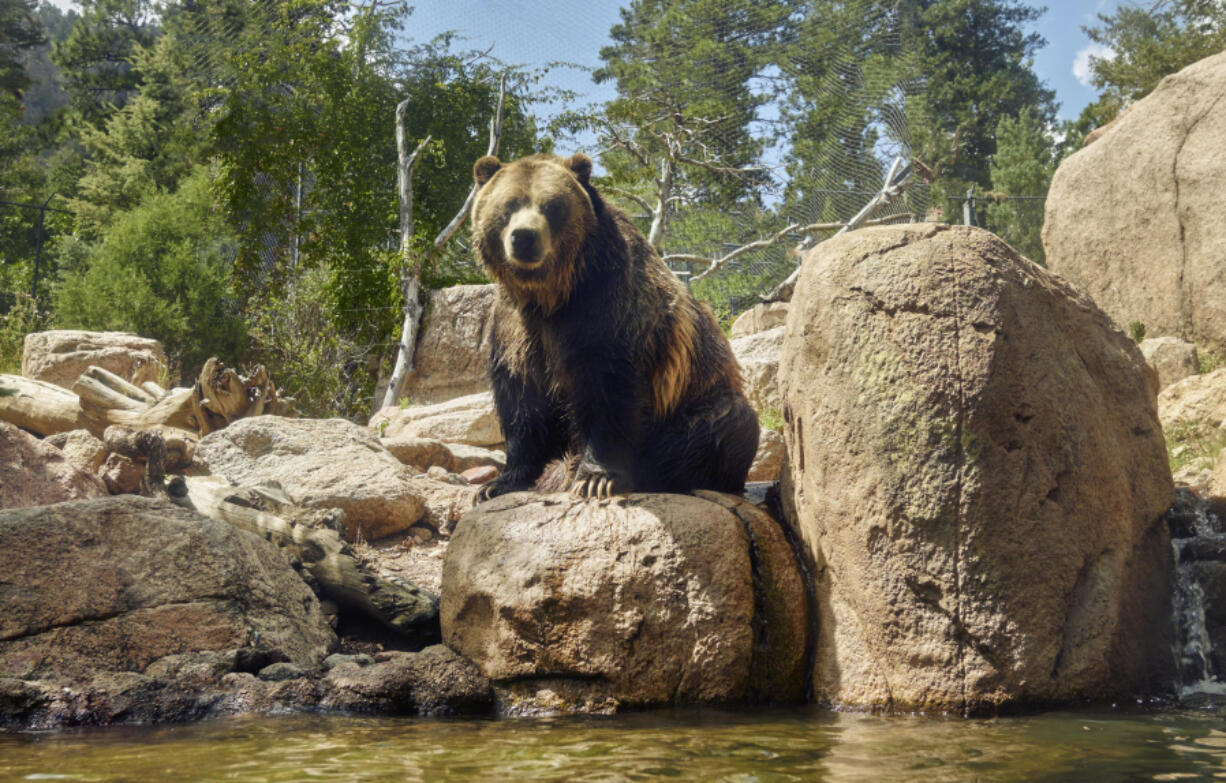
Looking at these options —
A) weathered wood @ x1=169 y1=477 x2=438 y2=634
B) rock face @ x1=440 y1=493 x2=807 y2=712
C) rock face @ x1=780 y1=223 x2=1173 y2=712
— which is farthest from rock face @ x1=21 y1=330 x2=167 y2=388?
rock face @ x1=780 y1=223 x2=1173 y2=712

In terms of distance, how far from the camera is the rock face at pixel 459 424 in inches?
419

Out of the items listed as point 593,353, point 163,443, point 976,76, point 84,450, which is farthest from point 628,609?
point 976,76

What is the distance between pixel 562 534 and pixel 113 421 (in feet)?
19.8

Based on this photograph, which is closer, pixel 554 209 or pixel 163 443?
pixel 554 209

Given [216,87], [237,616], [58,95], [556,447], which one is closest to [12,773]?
[237,616]

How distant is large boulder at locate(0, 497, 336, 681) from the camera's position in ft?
12.1

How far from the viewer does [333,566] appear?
5012mm

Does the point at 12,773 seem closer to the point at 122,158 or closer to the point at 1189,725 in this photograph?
the point at 1189,725

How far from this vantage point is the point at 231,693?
3.54 meters

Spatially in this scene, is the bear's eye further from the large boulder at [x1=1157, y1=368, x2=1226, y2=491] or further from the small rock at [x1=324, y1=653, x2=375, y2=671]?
the large boulder at [x1=1157, y1=368, x2=1226, y2=491]

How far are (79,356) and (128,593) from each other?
8383mm

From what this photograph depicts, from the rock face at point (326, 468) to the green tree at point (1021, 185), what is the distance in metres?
17.1

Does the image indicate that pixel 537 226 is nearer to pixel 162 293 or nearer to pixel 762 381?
pixel 762 381

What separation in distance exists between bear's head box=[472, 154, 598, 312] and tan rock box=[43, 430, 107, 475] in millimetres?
3521
